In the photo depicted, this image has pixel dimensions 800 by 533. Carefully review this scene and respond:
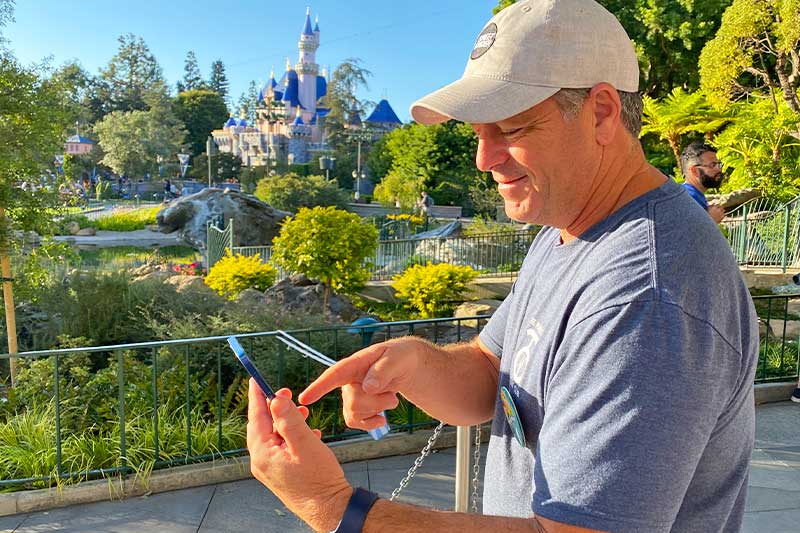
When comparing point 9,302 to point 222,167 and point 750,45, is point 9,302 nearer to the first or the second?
point 750,45

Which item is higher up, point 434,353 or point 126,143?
point 126,143

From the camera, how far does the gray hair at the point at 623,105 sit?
3.84 feet

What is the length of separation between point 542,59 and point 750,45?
1447 centimetres

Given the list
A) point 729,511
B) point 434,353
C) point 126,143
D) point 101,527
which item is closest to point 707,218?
point 729,511

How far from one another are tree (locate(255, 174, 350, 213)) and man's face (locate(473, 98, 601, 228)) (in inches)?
985

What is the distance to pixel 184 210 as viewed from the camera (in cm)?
2112

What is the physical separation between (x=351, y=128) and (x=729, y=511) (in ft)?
200

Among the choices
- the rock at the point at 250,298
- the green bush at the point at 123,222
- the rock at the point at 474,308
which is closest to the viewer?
the rock at the point at 250,298

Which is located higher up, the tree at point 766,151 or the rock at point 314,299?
the tree at point 766,151

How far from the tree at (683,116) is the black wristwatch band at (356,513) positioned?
19434 mm

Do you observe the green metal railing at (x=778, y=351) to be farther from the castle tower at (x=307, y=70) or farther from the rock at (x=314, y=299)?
the castle tower at (x=307, y=70)

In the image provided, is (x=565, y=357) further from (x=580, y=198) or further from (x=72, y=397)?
(x=72, y=397)

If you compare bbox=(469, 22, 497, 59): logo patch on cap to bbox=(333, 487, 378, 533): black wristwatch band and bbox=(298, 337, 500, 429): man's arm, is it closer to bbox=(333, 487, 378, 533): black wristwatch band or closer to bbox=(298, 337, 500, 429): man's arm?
bbox=(298, 337, 500, 429): man's arm

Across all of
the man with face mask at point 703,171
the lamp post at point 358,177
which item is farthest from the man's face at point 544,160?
the lamp post at point 358,177
